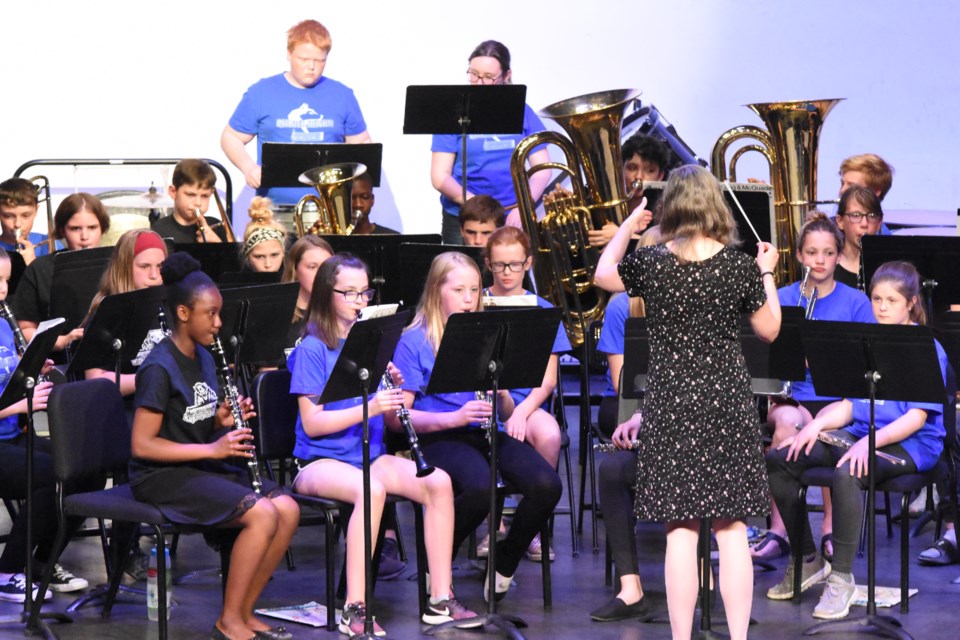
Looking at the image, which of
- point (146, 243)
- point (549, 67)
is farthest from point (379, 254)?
point (549, 67)

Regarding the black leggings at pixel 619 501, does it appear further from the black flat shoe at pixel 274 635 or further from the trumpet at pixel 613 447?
the black flat shoe at pixel 274 635

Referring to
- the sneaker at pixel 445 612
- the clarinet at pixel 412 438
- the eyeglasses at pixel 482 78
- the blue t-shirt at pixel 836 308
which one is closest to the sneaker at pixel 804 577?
the blue t-shirt at pixel 836 308

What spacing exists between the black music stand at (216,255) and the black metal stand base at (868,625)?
2.79m

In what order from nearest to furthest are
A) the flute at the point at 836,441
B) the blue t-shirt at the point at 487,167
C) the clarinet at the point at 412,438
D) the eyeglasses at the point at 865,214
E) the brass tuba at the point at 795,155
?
the clarinet at the point at 412,438, the flute at the point at 836,441, the eyeglasses at the point at 865,214, the brass tuba at the point at 795,155, the blue t-shirt at the point at 487,167

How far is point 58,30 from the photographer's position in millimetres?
8273

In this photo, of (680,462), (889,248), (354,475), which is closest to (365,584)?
(354,475)

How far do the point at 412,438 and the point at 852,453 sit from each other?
142 cm

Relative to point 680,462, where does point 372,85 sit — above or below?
above

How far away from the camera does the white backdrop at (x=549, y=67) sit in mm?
8352

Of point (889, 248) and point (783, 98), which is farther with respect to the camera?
point (783, 98)

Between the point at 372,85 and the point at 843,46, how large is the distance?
2.77 meters

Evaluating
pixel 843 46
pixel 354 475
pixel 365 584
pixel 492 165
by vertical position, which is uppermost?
pixel 843 46

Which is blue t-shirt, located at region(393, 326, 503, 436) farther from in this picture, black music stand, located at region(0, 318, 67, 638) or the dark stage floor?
black music stand, located at region(0, 318, 67, 638)

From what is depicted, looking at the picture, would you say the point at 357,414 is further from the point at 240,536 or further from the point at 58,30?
the point at 58,30
